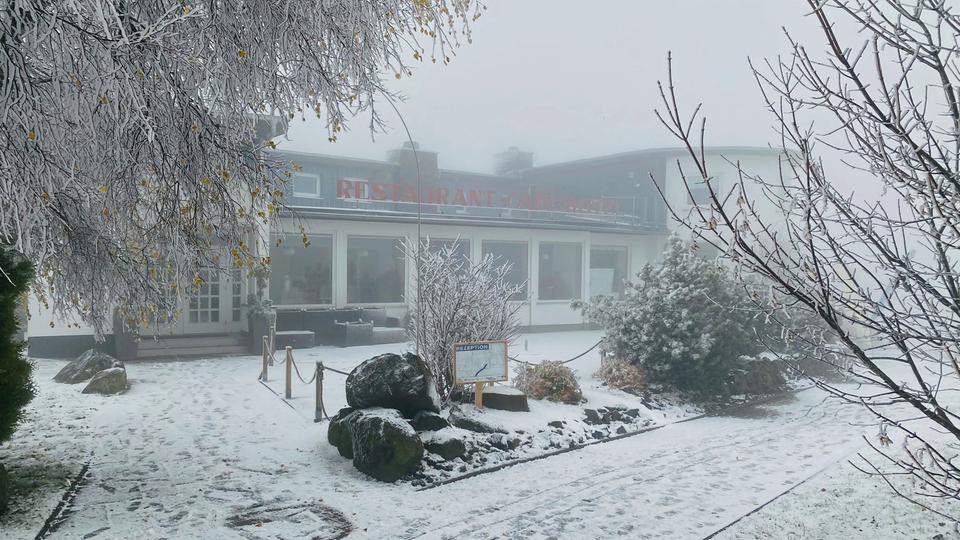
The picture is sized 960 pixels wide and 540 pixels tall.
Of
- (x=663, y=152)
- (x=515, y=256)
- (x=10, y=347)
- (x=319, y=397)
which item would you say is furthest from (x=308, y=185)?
(x=10, y=347)

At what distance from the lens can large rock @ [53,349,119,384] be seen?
12453mm

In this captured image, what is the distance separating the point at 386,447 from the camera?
7156 millimetres

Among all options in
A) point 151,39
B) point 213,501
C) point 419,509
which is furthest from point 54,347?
point 151,39

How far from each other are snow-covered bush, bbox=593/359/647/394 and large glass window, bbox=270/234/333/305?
1100 cm

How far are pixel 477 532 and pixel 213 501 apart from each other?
268cm

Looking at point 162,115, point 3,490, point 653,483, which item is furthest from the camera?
point 653,483

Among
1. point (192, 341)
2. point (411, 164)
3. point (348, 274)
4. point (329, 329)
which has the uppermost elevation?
point (411, 164)

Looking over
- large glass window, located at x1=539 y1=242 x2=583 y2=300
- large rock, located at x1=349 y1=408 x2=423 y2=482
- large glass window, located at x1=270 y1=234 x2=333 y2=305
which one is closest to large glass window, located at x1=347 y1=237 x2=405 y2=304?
large glass window, located at x1=270 y1=234 x2=333 y2=305

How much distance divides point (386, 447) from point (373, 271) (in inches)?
575

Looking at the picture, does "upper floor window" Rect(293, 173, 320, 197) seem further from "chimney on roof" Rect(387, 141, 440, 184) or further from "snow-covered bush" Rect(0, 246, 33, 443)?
"snow-covered bush" Rect(0, 246, 33, 443)

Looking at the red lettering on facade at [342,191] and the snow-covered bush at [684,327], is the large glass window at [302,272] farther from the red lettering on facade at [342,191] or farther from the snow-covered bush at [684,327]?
the snow-covered bush at [684,327]

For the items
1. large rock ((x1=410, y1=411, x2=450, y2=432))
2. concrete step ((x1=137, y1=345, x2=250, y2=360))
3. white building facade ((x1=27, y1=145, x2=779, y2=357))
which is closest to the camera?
large rock ((x1=410, y1=411, x2=450, y2=432))

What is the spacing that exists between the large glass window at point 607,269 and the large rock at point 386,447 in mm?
18820

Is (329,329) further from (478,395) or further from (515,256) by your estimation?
(478,395)
